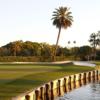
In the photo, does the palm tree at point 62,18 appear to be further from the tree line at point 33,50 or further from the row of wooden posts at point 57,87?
the row of wooden posts at point 57,87

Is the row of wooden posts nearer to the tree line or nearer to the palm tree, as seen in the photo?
the palm tree

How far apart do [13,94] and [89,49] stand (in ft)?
479

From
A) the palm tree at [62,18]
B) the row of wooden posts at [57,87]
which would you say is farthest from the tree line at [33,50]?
the row of wooden posts at [57,87]

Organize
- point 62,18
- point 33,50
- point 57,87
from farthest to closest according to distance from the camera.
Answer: point 33,50 < point 62,18 < point 57,87

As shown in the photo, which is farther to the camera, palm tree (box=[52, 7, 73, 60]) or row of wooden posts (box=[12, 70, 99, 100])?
palm tree (box=[52, 7, 73, 60])

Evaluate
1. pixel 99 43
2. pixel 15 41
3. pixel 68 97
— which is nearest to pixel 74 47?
pixel 99 43

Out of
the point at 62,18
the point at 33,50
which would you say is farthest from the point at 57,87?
the point at 33,50

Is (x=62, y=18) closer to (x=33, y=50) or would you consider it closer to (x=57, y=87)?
(x=33, y=50)

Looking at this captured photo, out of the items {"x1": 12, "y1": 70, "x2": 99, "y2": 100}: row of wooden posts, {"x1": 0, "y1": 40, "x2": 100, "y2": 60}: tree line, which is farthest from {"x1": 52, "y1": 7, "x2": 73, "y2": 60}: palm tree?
{"x1": 12, "y1": 70, "x2": 99, "y2": 100}: row of wooden posts

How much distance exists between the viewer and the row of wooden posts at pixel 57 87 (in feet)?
99.3

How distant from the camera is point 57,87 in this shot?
137 feet

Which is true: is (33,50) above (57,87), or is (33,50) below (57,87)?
above

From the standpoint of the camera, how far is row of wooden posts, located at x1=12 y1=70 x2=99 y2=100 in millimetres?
30269

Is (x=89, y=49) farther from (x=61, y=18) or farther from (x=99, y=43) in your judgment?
(x=61, y=18)
